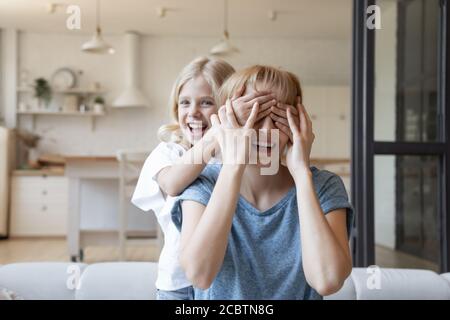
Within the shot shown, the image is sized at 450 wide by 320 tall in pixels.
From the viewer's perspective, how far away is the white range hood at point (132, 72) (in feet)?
16.8

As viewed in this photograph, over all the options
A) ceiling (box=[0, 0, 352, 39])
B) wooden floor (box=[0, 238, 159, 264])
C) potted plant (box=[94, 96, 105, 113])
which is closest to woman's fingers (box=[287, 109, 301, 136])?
wooden floor (box=[0, 238, 159, 264])

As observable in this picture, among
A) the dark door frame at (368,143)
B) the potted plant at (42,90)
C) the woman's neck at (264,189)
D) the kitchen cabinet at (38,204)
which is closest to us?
the woman's neck at (264,189)

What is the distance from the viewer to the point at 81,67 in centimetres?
531

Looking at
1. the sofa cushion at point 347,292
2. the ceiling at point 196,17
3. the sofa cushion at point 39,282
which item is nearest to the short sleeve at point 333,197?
the sofa cushion at point 347,292

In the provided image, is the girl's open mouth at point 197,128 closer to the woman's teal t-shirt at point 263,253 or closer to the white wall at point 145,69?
the woman's teal t-shirt at point 263,253

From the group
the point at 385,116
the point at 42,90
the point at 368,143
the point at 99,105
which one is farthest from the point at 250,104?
the point at 42,90

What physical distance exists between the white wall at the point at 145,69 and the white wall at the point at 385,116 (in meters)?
3.23

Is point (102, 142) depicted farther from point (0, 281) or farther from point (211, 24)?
point (0, 281)

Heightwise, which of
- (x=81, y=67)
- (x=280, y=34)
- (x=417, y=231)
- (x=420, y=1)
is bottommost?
(x=417, y=231)

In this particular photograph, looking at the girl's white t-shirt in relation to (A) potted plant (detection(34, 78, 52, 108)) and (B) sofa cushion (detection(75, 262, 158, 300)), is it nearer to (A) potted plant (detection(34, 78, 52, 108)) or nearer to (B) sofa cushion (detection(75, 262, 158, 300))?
(B) sofa cushion (detection(75, 262, 158, 300))

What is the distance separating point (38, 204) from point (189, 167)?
4.40 meters

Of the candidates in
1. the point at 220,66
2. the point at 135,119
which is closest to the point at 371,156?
the point at 220,66

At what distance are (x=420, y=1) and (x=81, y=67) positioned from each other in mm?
4072

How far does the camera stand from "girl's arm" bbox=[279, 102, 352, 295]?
0.54 metres
